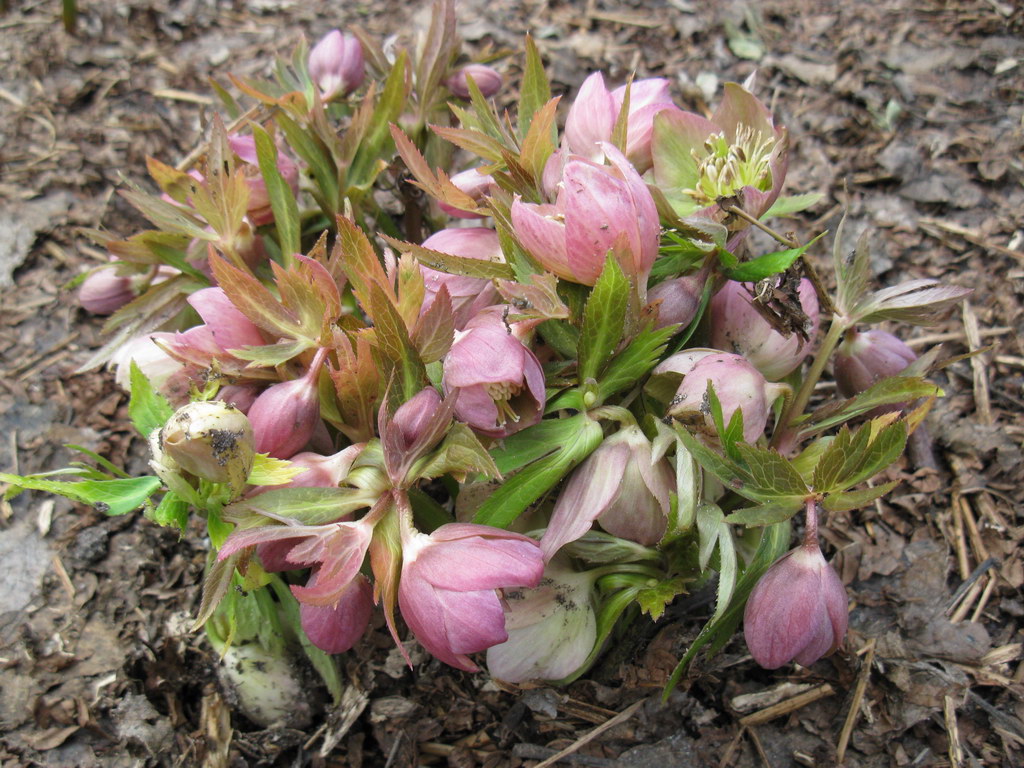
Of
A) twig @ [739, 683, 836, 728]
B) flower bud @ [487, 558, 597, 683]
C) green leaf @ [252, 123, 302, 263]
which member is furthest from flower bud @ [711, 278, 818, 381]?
green leaf @ [252, 123, 302, 263]

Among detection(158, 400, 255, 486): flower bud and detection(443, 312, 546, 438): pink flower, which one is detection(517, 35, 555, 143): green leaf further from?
detection(158, 400, 255, 486): flower bud

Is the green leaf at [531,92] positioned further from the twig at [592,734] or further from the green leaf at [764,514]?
the twig at [592,734]

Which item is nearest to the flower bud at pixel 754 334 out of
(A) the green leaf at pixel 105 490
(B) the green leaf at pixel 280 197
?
(B) the green leaf at pixel 280 197

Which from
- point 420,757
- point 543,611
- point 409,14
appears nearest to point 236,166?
point 543,611

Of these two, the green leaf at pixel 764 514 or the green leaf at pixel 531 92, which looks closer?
the green leaf at pixel 764 514

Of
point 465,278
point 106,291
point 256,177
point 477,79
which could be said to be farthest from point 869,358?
point 106,291

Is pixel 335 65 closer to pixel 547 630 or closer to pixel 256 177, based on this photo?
pixel 256 177
